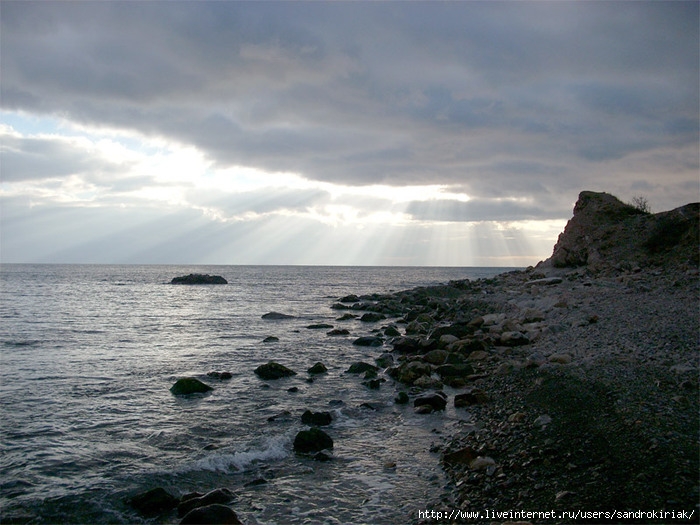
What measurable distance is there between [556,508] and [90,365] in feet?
62.5

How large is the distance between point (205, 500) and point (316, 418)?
469cm

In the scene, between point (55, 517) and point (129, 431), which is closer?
point (55, 517)

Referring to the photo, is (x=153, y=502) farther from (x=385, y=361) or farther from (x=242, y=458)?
(x=385, y=361)

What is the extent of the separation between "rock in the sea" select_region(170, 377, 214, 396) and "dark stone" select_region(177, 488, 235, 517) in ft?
25.5

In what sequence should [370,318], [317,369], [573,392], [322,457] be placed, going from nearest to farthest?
[322,457] < [573,392] < [317,369] < [370,318]

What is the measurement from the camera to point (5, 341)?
80.6ft

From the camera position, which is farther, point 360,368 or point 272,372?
point 360,368

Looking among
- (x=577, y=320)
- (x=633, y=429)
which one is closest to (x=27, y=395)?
(x=633, y=429)

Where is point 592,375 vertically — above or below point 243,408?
above

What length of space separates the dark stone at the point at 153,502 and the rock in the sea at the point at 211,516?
1.05 meters

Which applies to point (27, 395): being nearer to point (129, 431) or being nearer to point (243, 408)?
point (129, 431)

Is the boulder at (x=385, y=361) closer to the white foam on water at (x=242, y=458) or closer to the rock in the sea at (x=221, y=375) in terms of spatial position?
the rock in the sea at (x=221, y=375)

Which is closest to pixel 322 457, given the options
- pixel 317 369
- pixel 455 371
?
pixel 455 371

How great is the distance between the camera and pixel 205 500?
7.80 m
